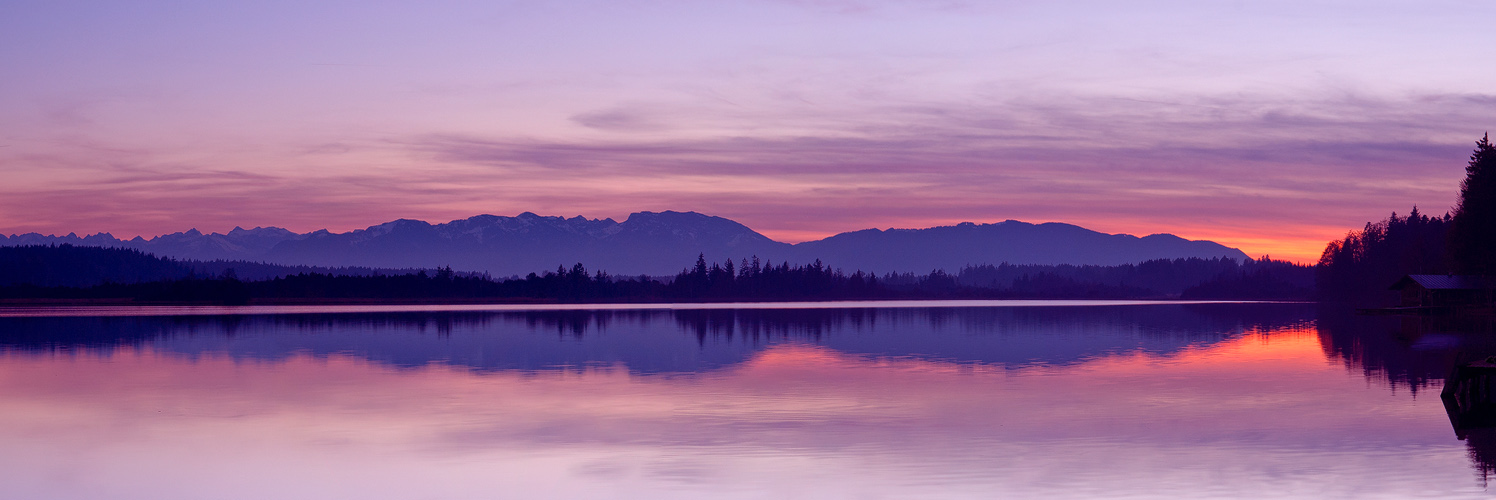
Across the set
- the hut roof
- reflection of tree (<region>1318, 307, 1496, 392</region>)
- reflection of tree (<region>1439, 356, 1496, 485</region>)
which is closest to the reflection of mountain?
reflection of tree (<region>1318, 307, 1496, 392</region>)

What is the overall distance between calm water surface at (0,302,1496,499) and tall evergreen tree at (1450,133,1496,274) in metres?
39.7

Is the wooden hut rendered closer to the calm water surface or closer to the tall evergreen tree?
the tall evergreen tree

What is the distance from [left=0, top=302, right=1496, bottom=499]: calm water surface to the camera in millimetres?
19875

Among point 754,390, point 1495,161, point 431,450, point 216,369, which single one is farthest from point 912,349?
point 1495,161

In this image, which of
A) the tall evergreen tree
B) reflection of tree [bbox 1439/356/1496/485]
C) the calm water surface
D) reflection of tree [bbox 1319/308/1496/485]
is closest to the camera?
the calm water surface

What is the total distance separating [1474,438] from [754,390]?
1754 cm

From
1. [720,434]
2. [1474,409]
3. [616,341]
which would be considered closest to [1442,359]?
[1474,409]

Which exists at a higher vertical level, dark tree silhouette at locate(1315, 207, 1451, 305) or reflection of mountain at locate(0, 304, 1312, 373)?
dark tree silhouette at locate(1315, 207, 1451, 305)

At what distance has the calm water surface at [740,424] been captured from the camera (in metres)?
19.9

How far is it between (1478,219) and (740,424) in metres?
80.4

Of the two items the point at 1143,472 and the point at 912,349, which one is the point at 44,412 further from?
the point at 912,349

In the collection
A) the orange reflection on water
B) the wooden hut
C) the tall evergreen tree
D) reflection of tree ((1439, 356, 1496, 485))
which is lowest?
the orange reflection on water

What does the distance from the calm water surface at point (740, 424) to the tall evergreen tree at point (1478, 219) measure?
1563 inches

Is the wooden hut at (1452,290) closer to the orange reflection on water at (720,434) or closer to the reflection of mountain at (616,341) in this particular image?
the reflection of mountain at (616,341)
